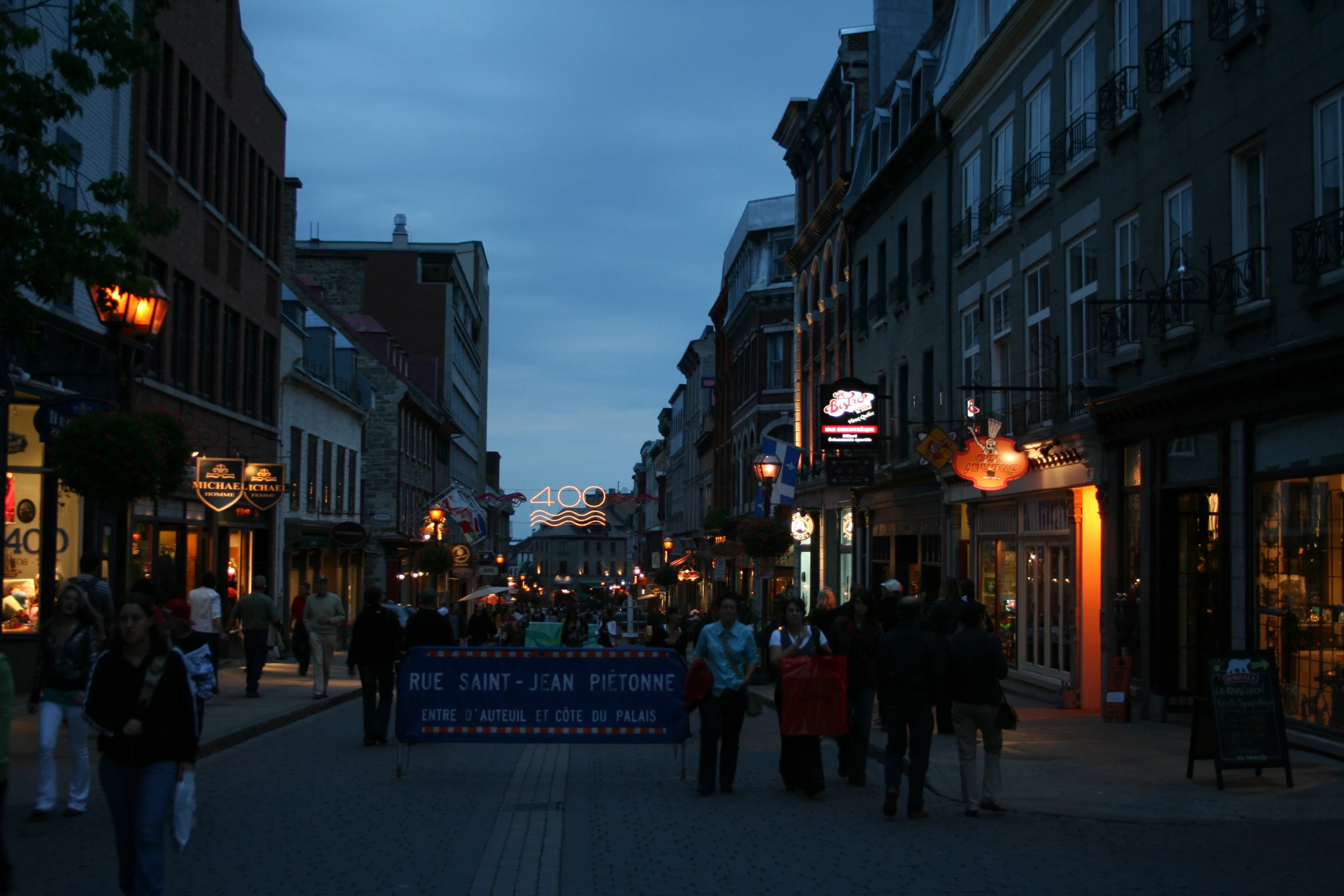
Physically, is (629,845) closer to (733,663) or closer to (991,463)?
(733,663)

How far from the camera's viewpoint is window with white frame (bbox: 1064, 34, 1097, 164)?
63.7 ft

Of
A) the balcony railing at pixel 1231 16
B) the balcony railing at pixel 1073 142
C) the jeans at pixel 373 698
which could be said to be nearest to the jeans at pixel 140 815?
the jeans at pixel 373 698

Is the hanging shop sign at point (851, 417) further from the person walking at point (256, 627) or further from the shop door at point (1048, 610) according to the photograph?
the person walking at point (256, 627)

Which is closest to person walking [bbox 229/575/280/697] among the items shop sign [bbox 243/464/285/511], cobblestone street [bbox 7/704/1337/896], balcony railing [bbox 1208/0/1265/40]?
shop sign [bbox 243/464/285/511]

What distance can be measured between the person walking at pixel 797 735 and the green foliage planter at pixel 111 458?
21.6 ft

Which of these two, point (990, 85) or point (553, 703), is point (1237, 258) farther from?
point (990, 85)

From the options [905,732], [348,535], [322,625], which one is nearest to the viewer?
[905,732]

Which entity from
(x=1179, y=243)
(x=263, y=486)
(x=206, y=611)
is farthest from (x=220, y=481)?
(x=1179, y=243)

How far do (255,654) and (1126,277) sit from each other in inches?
532

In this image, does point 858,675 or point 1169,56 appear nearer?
point 858,675

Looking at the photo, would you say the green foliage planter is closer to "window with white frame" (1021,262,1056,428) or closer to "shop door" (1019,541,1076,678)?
"window with white frame" (1021,262,1056,428)

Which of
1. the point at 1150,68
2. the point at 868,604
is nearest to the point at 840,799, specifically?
the point at 868,604

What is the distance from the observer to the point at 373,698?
1589 cm

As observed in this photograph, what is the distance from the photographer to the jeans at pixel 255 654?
20453 millimetres
